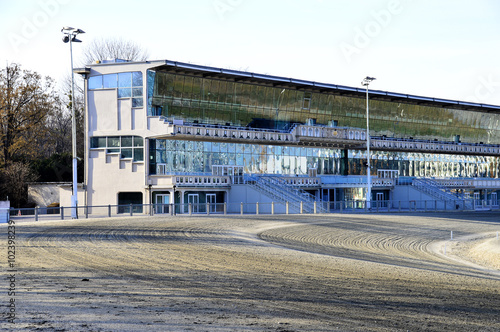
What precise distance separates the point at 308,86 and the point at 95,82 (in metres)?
23.2

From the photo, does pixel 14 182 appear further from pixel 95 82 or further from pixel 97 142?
pixel 95 82

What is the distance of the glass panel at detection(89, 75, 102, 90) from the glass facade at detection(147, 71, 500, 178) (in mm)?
4510

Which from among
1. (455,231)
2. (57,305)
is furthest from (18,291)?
(455,231)

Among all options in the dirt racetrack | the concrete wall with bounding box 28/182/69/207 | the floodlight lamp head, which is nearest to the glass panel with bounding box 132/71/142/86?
the concrete wall with bounding box 28/182/69/207

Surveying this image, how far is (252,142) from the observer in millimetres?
61969

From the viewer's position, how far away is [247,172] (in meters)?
61.8

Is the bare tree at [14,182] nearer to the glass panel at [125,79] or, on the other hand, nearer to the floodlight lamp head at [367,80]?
the glass panel at [125,79]

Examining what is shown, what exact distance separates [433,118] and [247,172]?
110 feet

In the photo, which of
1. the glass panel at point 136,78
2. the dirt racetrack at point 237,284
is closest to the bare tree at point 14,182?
the glass panel at point 136,78

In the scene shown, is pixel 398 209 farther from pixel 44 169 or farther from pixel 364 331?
pixel 364 331

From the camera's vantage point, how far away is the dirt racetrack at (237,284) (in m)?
10.8

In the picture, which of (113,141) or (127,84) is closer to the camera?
(127,84)

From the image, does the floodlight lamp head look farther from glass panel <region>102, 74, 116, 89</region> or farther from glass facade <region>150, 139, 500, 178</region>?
glass panel <region>102, 74, 116, 89</region>

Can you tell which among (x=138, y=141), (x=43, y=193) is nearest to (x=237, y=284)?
(x=138, y=141)
